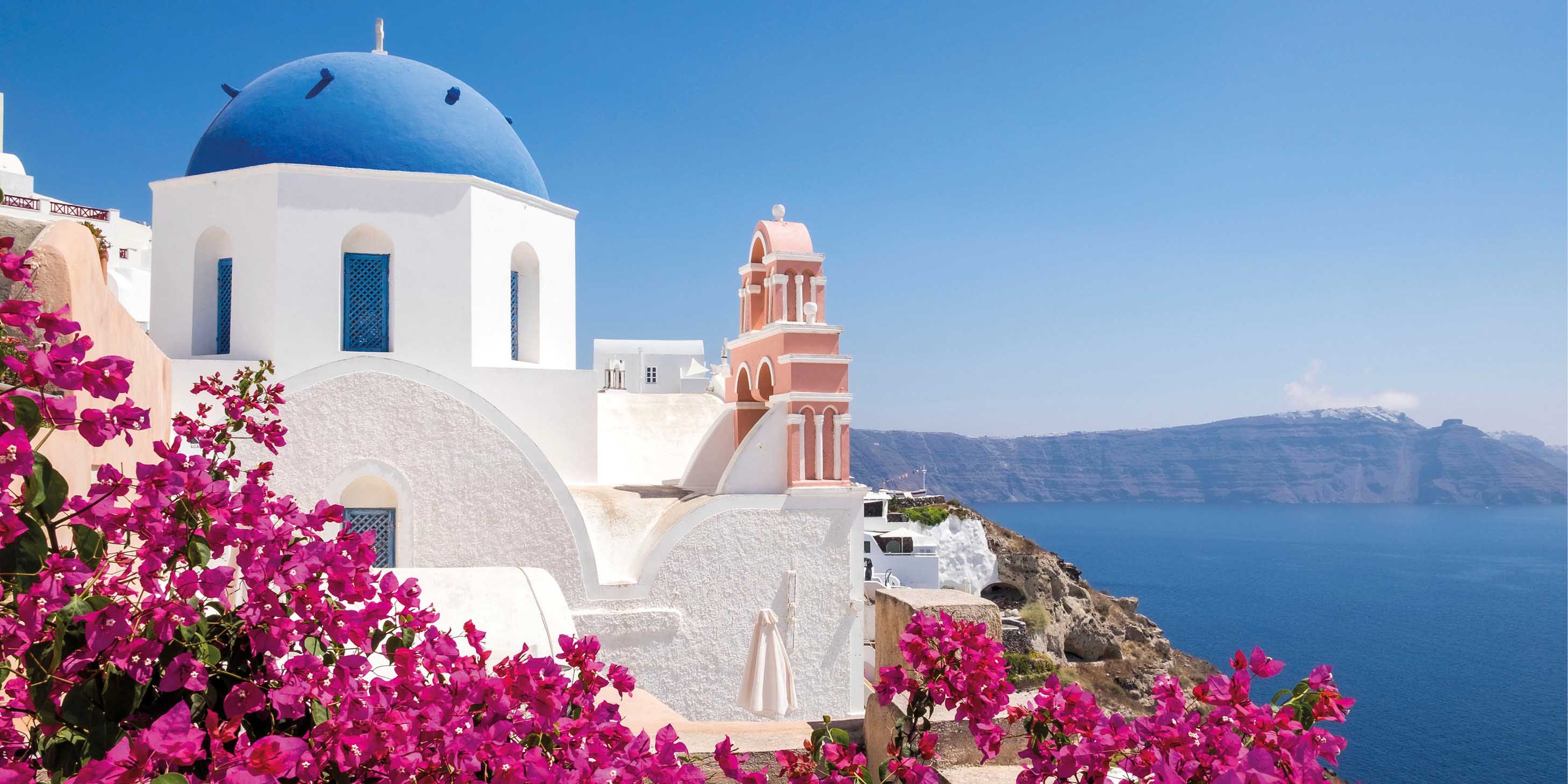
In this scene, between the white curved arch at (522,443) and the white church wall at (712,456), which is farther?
the white church wall at (712,456)

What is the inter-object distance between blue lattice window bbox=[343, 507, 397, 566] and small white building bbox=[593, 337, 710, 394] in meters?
21.3

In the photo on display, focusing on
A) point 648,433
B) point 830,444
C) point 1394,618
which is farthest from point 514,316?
point 1394,618

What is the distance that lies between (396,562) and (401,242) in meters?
3.10

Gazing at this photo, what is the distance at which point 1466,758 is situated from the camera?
33250mm

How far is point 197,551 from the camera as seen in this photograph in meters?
1.58

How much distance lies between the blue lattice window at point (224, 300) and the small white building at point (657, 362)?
20.1 meters

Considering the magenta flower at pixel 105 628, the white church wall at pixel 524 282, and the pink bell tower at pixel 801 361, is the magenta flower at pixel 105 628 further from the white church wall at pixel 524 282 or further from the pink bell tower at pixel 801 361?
the white church wall at pixel 524 282

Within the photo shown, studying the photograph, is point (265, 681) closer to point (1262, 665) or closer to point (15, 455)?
point (15, 455)

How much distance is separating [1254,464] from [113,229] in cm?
19236

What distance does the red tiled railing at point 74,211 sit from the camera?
22.3 metres

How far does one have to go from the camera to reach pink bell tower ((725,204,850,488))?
8992mm

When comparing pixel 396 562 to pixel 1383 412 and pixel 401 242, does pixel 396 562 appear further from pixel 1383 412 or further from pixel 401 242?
pixel 1383 412

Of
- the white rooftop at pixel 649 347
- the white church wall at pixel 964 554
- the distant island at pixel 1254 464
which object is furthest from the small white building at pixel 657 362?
the distant island at pixel 1254 464

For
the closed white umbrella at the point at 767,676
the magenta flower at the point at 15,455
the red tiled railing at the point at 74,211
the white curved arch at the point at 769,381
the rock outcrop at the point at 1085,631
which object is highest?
the red tiled railing at the point at 74,211
